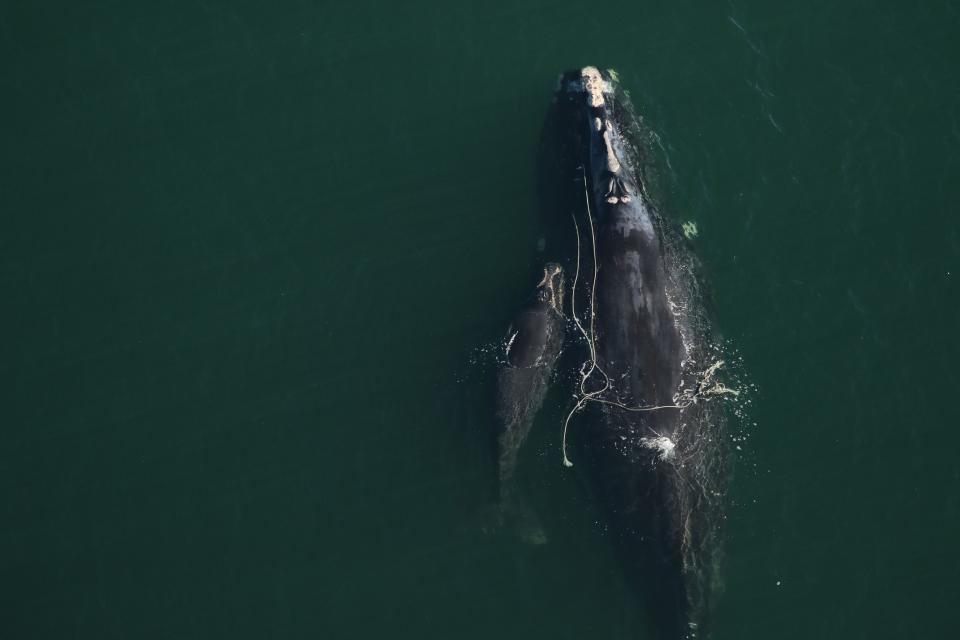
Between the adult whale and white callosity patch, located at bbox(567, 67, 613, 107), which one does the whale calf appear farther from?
white callosity patch, located at bbox(567, 67, 613, 107)

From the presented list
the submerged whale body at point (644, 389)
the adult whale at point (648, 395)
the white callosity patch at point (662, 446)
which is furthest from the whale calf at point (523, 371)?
the white callosity patch at point (662, 446)

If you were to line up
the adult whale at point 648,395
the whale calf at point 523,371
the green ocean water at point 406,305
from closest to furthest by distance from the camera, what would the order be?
the adult whale at point 648,395 < the green ocean water at point 406,305 < the whale calf at point 523,371

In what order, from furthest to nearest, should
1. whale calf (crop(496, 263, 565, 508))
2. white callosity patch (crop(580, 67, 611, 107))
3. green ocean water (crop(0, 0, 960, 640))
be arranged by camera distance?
white callosity patch (crop(580, 67, 611, 107)), whale calf (crop(496, 263, 565, 508)), green ocean water (crop(0, 0, 960, 640))

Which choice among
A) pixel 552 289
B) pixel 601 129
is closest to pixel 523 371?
pixel 552 289

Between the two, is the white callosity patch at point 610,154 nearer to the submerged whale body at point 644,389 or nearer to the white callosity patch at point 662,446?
the submerged whale body at point 644,389

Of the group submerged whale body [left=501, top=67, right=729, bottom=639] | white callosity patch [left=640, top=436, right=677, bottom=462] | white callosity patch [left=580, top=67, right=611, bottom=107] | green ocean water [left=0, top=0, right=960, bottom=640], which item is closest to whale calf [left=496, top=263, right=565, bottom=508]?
submerged whale body [left=501, top=67, right=729, bottom=639]
